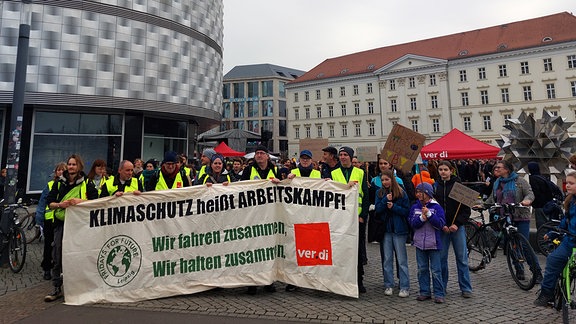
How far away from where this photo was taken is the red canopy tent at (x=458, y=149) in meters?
15.0

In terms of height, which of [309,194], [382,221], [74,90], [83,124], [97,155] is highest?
[74,90]

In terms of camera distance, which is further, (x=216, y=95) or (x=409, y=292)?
(x=216, y=95)

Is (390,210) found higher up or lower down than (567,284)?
higher up

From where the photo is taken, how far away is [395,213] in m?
5.02

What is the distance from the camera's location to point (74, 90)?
1511cm

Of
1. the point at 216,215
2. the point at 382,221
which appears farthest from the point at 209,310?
the point at 382,221

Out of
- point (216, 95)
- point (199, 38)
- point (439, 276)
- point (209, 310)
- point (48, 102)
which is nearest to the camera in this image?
point (209, 310)

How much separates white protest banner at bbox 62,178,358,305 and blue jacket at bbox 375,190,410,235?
414 mm

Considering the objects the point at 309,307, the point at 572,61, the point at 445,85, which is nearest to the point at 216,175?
the point at 309,307

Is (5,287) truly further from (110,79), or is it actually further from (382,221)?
(110,79)

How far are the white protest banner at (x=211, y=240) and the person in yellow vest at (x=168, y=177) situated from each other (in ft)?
2.37

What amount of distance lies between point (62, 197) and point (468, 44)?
5854cm

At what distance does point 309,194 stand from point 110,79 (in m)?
14.3

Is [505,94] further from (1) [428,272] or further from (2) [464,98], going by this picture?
(1) [428,272]
